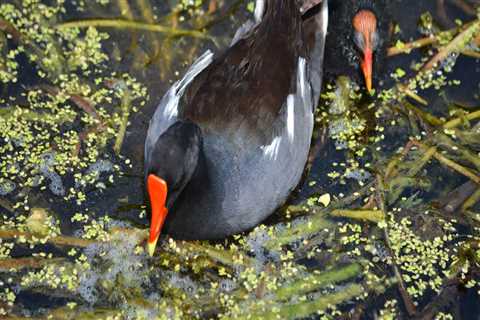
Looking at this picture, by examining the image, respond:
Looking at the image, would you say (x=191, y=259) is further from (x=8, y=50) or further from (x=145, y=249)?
(x=8, y=50)

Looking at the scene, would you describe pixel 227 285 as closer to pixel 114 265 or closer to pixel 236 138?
pixel 114 265

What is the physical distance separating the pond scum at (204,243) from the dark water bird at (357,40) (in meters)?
0.10

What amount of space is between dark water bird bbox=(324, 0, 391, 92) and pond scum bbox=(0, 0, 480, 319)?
0.32 feet

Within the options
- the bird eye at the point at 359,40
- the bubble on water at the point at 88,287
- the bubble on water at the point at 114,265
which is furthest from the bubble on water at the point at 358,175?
the bubble on water at the point at 88,287

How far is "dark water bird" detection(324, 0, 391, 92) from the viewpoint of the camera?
4.11 m

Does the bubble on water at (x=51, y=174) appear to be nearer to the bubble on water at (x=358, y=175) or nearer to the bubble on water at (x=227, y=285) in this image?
the bubble on water at (x=227, y=285)

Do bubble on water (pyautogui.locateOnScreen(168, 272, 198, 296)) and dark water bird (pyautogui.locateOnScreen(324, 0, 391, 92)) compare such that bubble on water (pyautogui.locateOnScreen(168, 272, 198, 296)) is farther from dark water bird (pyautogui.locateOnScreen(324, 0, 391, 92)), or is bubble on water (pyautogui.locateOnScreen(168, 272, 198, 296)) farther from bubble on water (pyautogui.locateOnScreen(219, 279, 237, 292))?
dark water bird (pyautogui.locateOnScreen(324, 0, 391, 92))

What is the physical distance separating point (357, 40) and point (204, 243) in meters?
1.33

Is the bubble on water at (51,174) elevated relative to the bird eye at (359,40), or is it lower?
elevated

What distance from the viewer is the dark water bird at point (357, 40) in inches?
162

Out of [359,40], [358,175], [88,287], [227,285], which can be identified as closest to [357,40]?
[359,40]

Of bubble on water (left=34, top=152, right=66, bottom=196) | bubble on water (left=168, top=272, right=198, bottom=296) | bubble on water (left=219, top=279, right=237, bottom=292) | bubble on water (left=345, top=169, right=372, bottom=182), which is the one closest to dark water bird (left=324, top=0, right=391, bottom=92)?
bubble on water (left=345, top=169, right=372, bottom=182)

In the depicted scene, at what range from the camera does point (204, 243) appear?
372 centimetres

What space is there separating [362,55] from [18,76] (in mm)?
1801
